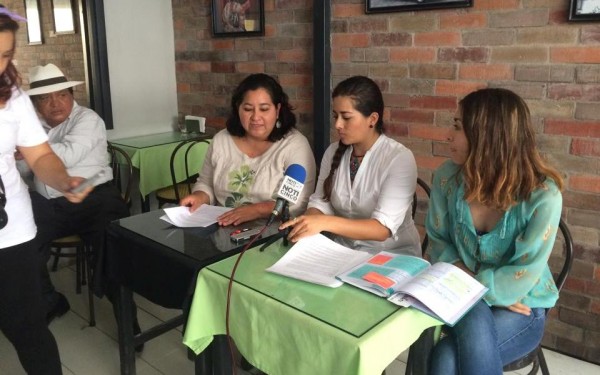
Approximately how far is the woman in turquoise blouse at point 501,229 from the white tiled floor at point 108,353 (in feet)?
2.69

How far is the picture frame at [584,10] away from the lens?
1.95m

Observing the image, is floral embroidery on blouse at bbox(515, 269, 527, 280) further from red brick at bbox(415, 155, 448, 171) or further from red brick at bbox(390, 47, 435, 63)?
red brick at bbox(390, 47, 435, 63)

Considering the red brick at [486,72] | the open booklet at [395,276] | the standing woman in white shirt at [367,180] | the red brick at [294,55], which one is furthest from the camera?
the red brick at [294,55]

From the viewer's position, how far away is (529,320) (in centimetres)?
148

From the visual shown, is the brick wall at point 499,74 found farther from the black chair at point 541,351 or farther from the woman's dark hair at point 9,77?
the woman's dark hair at point 9,77

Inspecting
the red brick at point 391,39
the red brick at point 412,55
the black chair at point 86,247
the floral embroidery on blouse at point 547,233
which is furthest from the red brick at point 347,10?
the floral embroidery on blouse at point 547,233

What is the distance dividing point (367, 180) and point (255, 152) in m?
0.61

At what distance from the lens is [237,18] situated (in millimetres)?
3289

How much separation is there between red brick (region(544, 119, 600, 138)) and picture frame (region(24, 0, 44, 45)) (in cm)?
335

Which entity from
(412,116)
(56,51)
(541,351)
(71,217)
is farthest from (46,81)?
(541,351)

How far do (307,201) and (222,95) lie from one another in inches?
65.3

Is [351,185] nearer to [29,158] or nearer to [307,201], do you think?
[307,201]

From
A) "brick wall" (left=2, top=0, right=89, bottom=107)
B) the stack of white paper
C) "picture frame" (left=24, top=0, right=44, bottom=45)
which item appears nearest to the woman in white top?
Answer: the stack of white paper

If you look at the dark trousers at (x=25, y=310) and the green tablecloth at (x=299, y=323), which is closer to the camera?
the green tablecloth at (x=299, y=323)
